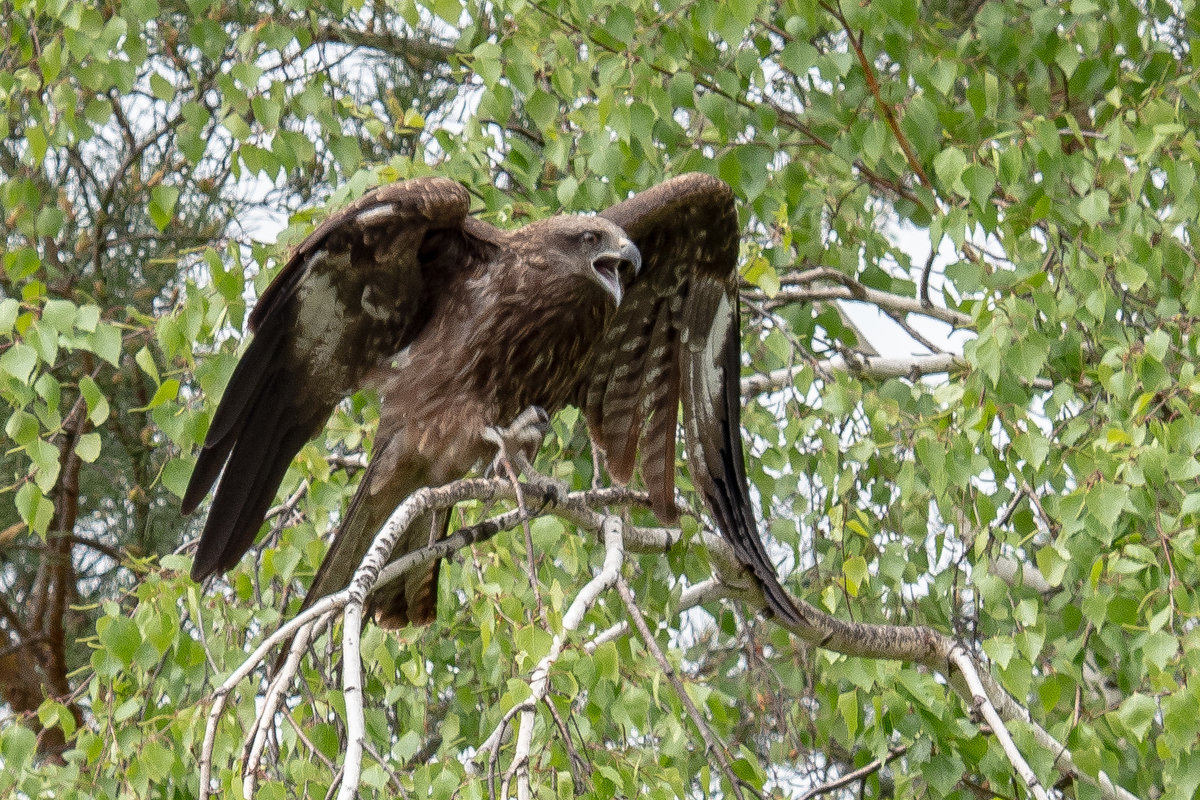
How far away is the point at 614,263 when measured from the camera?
3.30 m

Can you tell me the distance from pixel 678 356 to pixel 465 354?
0.62m

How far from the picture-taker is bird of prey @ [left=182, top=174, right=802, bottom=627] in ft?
9.90

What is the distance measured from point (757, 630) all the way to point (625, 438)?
92cm

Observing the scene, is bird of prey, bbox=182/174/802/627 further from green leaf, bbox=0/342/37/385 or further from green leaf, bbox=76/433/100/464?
green leaf, bbox=0/342/37/385

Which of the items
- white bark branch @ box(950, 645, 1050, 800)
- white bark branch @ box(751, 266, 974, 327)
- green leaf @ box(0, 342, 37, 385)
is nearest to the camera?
white bark branch @ box(950, 645, 1050, 800)

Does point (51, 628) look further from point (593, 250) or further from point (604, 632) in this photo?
point (604, 632)

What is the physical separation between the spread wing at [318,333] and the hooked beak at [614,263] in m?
0.32

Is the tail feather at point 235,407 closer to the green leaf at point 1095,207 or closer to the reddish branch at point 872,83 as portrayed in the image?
the reddish branch at point 872,83

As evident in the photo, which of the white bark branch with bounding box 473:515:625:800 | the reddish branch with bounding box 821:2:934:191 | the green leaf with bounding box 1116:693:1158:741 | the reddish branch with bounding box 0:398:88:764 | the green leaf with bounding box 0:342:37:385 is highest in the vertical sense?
the reddish branch with bounding box 821:2:934:191

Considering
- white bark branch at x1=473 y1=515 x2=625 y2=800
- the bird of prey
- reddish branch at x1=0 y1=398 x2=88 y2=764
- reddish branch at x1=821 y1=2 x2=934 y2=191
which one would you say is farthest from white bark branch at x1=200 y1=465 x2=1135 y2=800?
reddish branch at x1=0 y1=398 x2=88 y2=764

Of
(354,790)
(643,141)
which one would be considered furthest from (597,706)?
(643,141)

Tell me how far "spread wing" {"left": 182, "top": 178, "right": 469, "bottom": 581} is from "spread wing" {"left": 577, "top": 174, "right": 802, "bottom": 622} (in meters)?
0.51

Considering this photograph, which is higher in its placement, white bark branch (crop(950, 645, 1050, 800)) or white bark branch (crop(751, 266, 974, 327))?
white bark branch (crop(751, 266, 974, 327))

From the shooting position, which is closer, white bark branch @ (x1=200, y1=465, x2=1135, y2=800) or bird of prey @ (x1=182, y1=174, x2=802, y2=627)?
white bark branch @ (x1=200, y1=465, x2=1135, y2=800)
